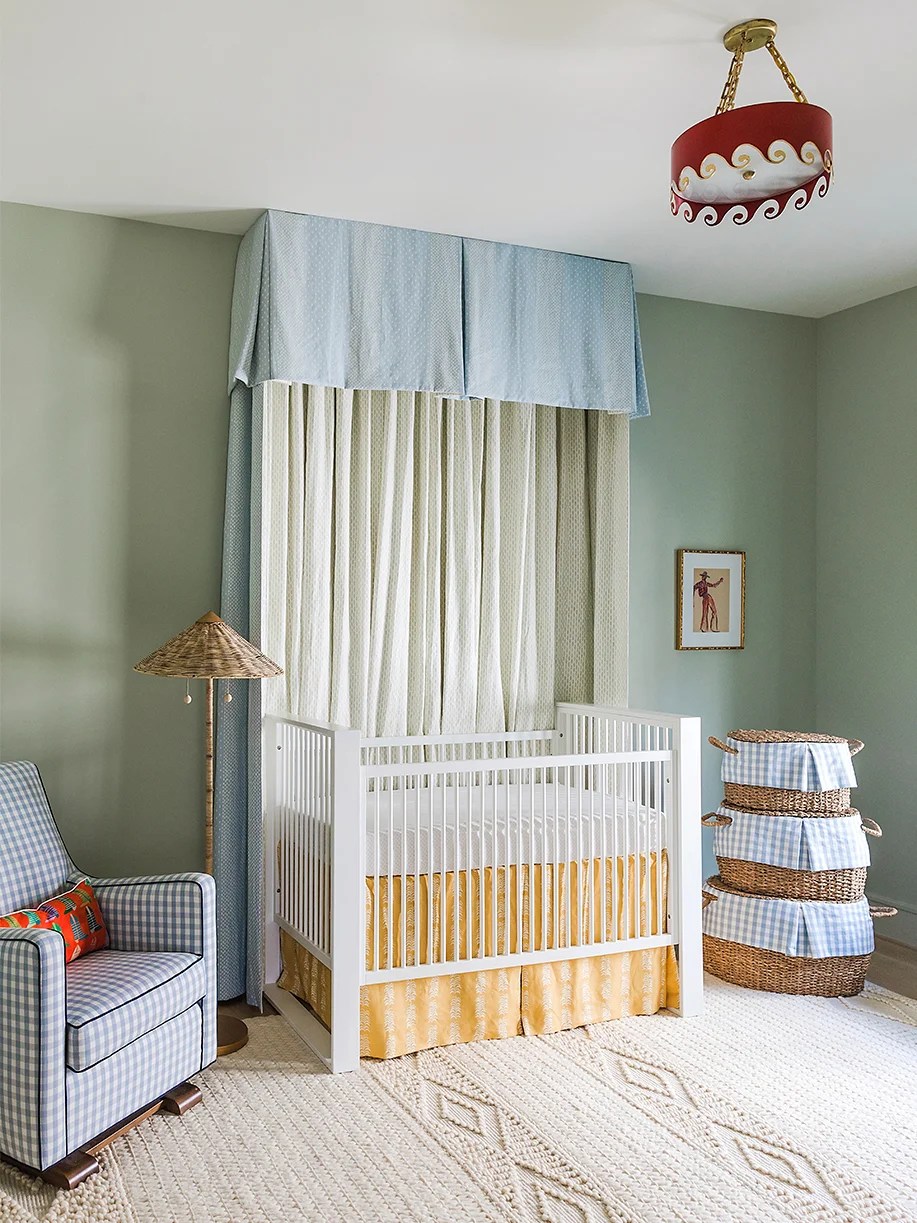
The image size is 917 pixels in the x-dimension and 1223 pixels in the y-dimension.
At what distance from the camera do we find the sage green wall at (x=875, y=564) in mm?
4219

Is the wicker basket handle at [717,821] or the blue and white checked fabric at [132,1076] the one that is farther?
the wicker basket handle at [717,821]

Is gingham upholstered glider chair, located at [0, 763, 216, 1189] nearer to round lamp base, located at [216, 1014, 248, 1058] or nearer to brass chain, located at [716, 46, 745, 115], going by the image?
round lamp base, located at [216, 1014, 248, 1058]

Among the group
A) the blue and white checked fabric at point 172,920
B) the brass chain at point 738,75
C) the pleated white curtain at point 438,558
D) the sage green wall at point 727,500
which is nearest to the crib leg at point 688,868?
the pleated white curtain at point 438,558

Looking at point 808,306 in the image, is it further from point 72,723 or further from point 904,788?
point 72,723

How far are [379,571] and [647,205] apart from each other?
1495mm

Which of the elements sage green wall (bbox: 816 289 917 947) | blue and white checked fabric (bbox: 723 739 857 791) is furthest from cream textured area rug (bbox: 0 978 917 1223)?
sage green wall (bbox: 816 289 917 947)

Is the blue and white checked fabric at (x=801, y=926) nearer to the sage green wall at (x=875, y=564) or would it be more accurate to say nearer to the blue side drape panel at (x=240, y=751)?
the sage green wall at (x=875, y=564)

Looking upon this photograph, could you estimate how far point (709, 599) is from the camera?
4.43 metres

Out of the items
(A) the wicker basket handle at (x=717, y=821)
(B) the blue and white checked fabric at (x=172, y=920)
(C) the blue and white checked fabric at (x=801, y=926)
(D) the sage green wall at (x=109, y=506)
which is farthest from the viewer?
(A) the wicker basket handle at (x=717, y=821)

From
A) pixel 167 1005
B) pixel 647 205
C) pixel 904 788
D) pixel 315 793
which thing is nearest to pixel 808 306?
pixel 647 205

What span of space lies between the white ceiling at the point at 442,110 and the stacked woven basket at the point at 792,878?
183cm

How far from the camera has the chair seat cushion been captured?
2.38 m

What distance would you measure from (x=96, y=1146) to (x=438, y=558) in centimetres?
216

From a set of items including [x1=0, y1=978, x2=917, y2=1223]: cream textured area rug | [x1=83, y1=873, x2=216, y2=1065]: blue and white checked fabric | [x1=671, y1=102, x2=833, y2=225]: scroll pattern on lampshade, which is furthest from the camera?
[x1=83, y1=873, x2=216, y2=1065]: blue and white checked fabric
